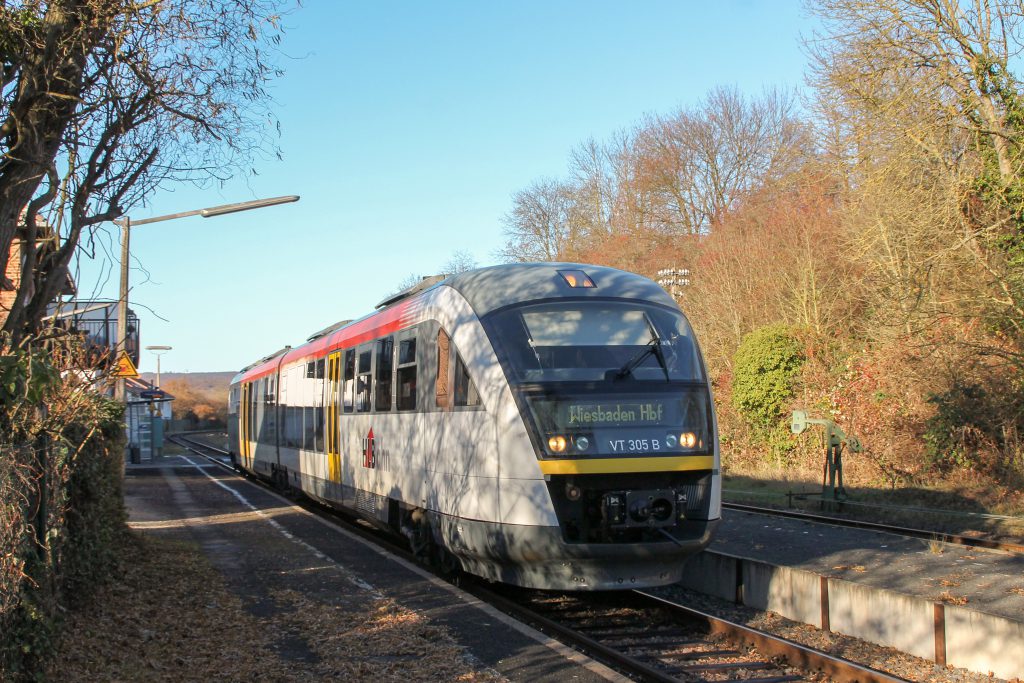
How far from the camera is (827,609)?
884 cm

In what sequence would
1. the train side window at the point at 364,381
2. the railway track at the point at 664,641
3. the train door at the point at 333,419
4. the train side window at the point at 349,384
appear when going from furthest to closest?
the train door at the point at 333,419, the train side window at the point at 349,384, the train side window at the point at 364,381, the railway track at the point at 664,641

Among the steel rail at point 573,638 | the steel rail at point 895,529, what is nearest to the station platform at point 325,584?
the steel rail at point 573,638

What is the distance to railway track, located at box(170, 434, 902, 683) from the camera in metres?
7.34

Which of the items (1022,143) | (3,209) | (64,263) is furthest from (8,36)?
(1022,143)

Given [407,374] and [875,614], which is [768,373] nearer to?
[407,374]

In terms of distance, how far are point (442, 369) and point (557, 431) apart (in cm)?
198

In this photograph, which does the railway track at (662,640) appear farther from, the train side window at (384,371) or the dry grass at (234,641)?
the train side window at (384,371)

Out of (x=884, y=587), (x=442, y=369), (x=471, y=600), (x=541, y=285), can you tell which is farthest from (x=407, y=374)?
(x=884, y=587)

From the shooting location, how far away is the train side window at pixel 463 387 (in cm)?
945

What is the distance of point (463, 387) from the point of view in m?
9.69

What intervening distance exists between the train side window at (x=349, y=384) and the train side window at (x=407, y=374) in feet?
9.03

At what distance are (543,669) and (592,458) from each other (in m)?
2.13

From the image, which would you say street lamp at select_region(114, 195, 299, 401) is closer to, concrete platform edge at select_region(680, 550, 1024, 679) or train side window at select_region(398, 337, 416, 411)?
train side window at select_region(398, 337, 416, 411)

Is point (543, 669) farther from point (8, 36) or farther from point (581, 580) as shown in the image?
point (8, 36)
